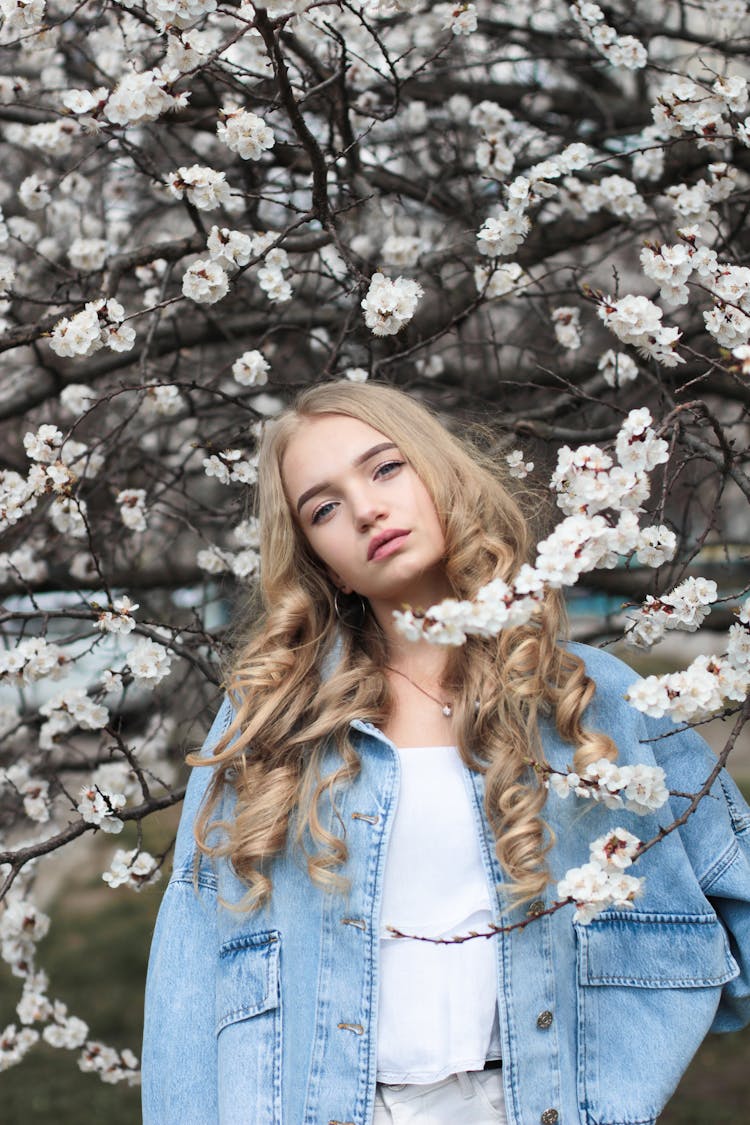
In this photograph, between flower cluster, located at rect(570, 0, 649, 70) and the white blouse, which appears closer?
the white blouse

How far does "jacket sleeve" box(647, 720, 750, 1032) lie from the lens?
1.78 m

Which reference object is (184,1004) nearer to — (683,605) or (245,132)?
(683,605)

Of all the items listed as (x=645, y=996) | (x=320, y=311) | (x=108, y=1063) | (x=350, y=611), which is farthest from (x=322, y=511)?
(x=108, y=1063)

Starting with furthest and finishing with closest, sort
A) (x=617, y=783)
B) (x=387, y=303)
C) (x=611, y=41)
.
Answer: (x=611, y=41), (x=387, y=303), (x=617, y=783)

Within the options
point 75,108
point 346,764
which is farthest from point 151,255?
point 346,764

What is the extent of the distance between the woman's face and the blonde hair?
39mm

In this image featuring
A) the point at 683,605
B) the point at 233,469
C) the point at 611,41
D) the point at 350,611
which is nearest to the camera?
the point at 683,605

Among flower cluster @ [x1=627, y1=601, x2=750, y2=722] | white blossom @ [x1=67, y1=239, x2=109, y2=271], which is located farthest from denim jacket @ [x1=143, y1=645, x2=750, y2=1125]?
white blossom @ [x1=67, y1=239, x2=109, y2=271]

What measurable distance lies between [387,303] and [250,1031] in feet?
3.81

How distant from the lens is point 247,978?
1796 millimetres

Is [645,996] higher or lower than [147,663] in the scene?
lower

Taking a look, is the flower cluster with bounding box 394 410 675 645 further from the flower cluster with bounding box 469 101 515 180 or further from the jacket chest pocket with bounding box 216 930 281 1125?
the flower cluster with bounding box 469 101 515 180

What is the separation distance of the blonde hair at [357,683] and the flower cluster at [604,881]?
25cm

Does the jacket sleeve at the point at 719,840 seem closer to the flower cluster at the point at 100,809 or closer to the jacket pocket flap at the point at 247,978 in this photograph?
the jacket pocket flap at the point at 247,978
